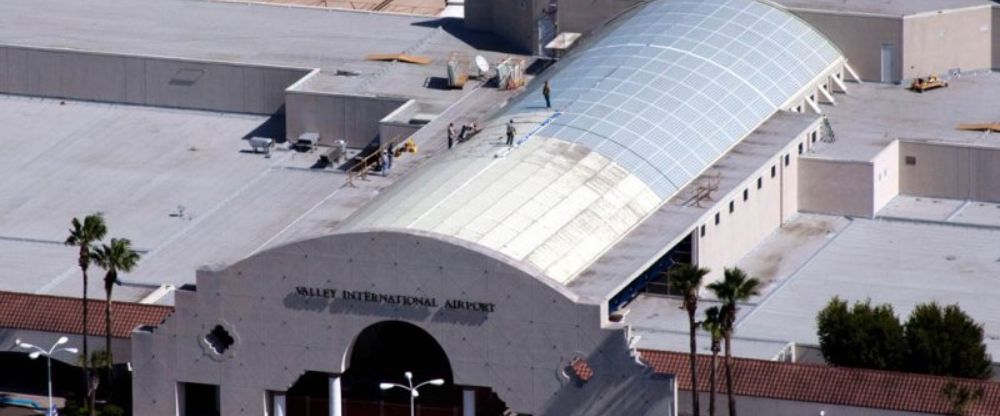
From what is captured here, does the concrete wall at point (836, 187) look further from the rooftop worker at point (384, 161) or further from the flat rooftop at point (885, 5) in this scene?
the rooftop worker at point (384, 161)

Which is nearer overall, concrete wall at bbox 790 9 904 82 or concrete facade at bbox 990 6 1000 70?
concrete wall at bbox 790 9 904 82

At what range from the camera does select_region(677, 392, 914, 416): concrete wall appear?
15175 centimetres

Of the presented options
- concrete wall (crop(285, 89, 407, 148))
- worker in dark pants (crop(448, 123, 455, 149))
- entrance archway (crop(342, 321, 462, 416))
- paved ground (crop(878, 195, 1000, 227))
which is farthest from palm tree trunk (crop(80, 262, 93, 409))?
paved ground (crop(878, 195, 1000, 227))

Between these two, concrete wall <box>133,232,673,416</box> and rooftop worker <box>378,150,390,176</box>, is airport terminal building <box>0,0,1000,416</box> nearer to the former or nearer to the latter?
concrete wall <box>133,232,673,416</box>

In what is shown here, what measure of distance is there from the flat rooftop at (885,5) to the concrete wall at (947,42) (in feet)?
2.27

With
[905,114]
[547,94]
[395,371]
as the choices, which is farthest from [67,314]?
[905,114]

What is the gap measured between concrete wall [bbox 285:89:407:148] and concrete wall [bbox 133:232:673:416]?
34.6 meters

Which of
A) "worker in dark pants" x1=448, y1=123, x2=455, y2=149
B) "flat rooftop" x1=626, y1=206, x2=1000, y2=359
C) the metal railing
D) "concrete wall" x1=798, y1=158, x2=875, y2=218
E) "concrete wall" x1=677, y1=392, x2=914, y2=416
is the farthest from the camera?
"worker in dark pants" x1=448, y1=123, x2=455, y2=149

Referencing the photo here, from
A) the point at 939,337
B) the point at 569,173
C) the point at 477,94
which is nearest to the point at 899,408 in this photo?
the point at 939,337

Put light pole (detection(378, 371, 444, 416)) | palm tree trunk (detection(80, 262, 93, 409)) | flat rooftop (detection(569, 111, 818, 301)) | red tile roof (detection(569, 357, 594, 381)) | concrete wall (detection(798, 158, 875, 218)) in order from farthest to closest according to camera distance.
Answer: concrete wall (detection(798, 158, 875, 218)) < palm tree trunk (detection(80, 262, 93, 409)) < flat rooftop (detection(569, 111, 818, 301)) < red tile roof (detection(569, 357, 594, 381)) < light pole (detection(378, 371, 444, 416))

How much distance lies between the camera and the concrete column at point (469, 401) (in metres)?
155

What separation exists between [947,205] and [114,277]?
45.3 meters

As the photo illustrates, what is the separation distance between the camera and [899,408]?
151 m

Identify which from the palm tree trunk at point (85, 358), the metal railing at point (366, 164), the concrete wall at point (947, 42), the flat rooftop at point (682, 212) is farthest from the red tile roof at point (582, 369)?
the concrete wall at point (947, 42)
